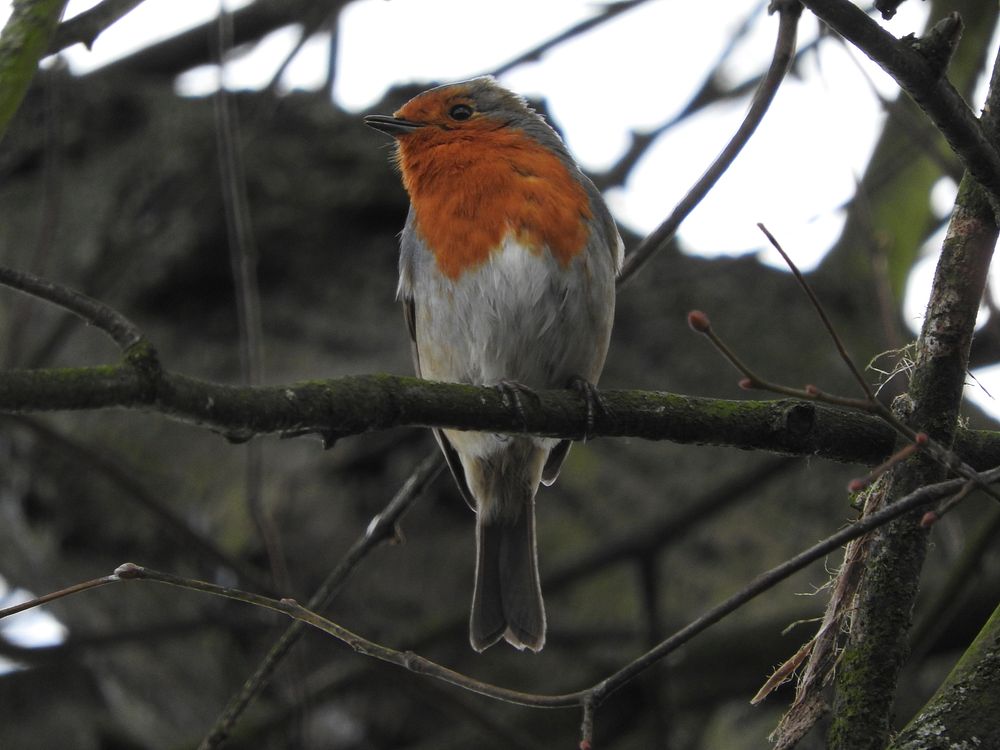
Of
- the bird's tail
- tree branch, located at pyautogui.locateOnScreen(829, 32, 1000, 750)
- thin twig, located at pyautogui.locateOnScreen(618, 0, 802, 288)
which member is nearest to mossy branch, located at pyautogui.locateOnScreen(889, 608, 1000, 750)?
tree branch, located at pyautogui.locateOnScreen(829, 32, 1000, 750)

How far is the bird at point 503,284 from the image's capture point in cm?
361

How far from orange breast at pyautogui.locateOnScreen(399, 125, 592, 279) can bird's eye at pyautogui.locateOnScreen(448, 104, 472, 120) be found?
223 millimetres

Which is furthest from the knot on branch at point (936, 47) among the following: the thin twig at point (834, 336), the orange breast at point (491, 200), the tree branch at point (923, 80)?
the orange breast at point (491, 200)

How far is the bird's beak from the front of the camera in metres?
4.14

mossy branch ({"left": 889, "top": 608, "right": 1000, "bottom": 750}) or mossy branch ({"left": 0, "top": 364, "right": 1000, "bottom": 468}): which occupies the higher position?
mossy branch ({"left": 0, "top": 364, "right": 1000, "bottom": 468})

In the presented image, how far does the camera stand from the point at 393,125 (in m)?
4.15

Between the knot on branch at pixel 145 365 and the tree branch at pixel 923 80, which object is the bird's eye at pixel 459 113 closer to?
the tree branch at pixel 923 80

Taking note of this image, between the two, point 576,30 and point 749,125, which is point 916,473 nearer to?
point 749,125

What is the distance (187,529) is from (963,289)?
Result: 2.33m

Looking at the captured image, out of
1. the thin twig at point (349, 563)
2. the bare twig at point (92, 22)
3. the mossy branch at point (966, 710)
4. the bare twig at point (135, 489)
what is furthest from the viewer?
the bare twig at point (135, 489)

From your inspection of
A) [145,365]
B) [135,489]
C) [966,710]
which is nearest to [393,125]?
[135,489]

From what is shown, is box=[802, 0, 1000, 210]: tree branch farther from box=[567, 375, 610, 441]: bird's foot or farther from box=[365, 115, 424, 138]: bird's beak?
box=[365, 115, 424, 138]: bird's beak

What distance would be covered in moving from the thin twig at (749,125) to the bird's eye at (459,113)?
60.1 inches

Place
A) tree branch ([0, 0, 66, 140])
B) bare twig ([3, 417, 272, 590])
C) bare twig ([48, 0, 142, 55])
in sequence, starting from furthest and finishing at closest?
1. bare twig ([3, 417, 272, 590])
2. bare twig ([48, 0, 142, 55])
3. tree branch ([0, 0, 66, 140])
